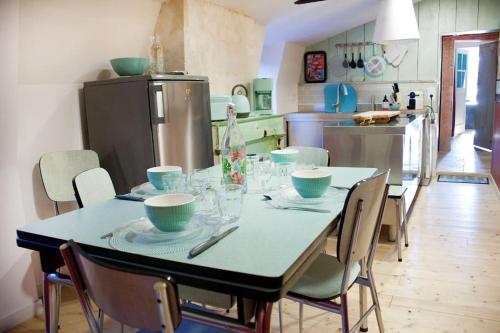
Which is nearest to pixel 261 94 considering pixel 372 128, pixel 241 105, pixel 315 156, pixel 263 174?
pixel 241 105

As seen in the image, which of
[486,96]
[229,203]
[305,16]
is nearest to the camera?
[229,203]

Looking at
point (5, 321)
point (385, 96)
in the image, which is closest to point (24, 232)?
point (5, 321)

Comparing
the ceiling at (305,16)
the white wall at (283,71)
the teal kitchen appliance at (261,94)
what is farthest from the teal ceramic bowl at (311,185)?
the white wall at (283,71)

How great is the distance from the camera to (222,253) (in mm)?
1200

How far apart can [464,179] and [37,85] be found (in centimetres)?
491

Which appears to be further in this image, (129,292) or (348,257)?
(348,257)

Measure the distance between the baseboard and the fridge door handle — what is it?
1.30 meters

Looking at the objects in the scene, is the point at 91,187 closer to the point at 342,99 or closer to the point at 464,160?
the point at 342,99

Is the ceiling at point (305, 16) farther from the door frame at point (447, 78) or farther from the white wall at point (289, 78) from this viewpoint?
the door frame at point (447, 78)

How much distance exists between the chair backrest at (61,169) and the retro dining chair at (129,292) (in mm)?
1755

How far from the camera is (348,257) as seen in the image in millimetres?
1584

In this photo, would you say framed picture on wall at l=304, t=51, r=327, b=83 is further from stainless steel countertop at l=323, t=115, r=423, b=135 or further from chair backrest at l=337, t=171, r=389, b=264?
chair backrest at l=337, t=171, r=389, b=264

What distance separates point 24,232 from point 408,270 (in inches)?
93.2

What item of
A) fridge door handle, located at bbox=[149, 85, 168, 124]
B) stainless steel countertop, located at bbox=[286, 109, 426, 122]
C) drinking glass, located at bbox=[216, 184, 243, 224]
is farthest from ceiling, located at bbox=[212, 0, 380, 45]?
drinking glass, located at bbox=[216, 184, 243, 224]
